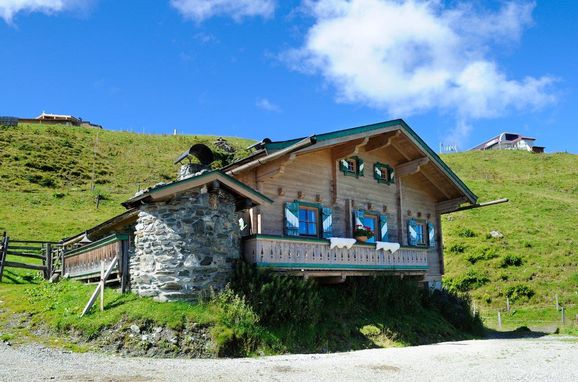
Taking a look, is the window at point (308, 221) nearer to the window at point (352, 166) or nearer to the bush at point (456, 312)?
the window at point (352, 166)

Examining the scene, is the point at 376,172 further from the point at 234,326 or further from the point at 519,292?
the point at 519,292

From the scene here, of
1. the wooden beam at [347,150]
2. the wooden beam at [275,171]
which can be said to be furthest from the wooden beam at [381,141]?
the wooden beam at [275,171]

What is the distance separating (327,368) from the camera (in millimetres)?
12195

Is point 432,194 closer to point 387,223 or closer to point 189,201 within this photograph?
point 387,223

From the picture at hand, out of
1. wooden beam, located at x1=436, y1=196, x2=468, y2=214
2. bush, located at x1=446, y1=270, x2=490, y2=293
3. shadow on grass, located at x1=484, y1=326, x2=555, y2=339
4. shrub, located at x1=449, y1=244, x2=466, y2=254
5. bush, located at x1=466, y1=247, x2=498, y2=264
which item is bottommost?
shadow on grass, located at x1=484, y1=326, x2=555, y2=339

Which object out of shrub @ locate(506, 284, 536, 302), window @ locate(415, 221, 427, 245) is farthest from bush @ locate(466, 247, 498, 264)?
window @ locate(415, 221, 427, 245)

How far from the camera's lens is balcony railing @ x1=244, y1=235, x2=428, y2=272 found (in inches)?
657

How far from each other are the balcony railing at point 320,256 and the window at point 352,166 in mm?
3488

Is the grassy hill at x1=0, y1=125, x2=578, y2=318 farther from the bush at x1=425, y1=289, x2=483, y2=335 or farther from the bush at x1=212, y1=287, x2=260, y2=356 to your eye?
the bush at x1=212, y1=287, x2=260, y2=356

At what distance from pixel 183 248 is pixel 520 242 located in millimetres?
35742

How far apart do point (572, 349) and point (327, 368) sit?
8976 mm

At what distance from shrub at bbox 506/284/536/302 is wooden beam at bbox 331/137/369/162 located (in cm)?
1835

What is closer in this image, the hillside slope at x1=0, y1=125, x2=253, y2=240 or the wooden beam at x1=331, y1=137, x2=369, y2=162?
the wooden beam at x1=331, y1=137, x2=369, y2=162

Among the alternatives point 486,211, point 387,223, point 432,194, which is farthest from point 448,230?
point 387,223
